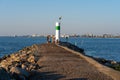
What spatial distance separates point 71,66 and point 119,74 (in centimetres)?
291

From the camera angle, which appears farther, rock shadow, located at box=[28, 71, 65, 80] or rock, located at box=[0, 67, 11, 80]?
rock shadow, located at box=[28, 71, 65, 80]

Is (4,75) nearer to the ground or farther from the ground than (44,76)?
farther from the ground

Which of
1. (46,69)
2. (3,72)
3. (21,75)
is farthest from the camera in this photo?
(46,69)

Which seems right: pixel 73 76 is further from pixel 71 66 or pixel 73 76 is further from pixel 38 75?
pixel 71 66

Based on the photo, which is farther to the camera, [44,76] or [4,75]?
[44,76]

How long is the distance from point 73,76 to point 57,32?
76.8 feet

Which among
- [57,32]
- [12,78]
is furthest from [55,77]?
[57,32]

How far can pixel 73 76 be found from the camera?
592 inches

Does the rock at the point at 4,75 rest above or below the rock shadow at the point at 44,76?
above

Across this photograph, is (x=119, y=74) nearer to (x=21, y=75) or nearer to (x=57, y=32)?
(x=21, y=75)

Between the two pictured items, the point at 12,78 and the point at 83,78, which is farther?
the point at 83,78

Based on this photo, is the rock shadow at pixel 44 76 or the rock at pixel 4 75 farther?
the rock shadow at pixel 44 76

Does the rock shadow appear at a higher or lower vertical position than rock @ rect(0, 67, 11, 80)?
lower

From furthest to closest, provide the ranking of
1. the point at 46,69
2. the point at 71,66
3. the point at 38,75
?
the point at 71,66
the point at 46,69
the point at 38,75
